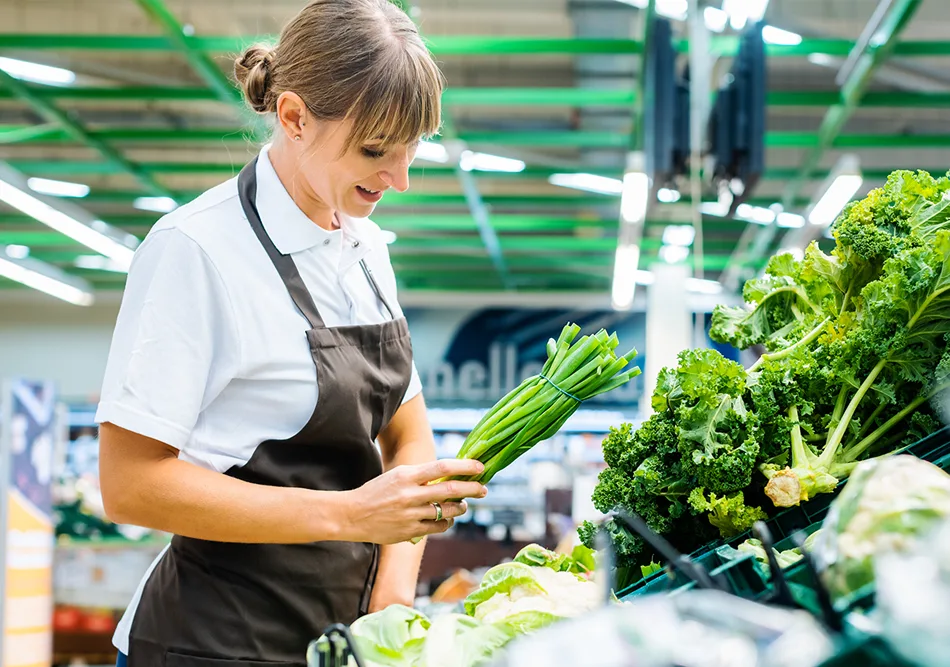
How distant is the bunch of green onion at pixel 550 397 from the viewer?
5.22 ft

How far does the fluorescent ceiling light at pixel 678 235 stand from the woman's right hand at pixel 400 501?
10.8 meters

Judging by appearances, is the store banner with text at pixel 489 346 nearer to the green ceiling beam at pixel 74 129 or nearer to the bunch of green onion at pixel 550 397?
the green ceiling beam at pixel 74 129

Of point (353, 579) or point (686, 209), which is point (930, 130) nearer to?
point (686, 209)

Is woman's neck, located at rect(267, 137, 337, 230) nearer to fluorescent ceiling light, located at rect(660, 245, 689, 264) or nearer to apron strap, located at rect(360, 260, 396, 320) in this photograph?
apron strap, located at rect(360, 260, 396, 320)

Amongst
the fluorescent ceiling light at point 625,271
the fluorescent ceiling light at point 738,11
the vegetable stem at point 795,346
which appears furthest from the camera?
the fluorescent ceiling light at point 625,271

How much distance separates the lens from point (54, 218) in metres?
9.48

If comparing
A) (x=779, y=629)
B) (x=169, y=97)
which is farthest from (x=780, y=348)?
(x=169, y=97)

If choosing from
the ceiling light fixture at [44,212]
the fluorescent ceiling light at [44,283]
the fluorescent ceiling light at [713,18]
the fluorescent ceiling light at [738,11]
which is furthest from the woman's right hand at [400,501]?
the fluorescent ceiling light at [44,283]

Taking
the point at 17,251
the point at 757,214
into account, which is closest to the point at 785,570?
the point at 757,214

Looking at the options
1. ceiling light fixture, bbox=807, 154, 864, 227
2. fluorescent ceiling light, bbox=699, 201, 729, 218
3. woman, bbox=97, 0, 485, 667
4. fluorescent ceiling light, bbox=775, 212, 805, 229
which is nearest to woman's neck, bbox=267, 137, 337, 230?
woman, bbox=97, 0, 485, 667

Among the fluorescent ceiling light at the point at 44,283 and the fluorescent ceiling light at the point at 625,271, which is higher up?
the fluorescent ceiling light at the point at 44,283

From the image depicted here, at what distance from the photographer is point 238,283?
1.58m

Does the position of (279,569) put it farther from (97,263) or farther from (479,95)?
(97,263)

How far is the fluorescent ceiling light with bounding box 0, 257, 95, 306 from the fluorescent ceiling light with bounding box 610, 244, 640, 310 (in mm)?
7960
